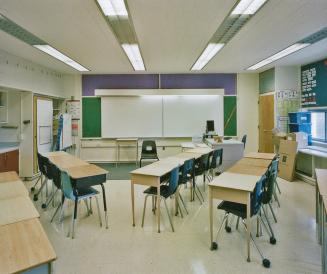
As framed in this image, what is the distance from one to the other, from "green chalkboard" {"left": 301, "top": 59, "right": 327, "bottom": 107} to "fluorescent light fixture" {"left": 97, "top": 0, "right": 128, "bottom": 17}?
5.05m

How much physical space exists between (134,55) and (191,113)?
10.2ft

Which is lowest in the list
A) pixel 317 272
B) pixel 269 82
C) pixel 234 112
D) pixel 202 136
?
pixel 317 272

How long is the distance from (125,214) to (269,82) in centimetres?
589

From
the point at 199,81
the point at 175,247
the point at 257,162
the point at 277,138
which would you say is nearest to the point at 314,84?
the point at 277,138

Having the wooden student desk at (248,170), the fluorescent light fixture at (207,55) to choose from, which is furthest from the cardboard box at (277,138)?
the wooden student desk at (248,170)

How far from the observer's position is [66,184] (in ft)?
10.3

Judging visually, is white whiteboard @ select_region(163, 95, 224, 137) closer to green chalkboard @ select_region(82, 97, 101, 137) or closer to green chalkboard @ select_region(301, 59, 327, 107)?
green chalkboard @ select_region(82, 97, 101, 137)

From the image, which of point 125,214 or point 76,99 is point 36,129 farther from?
point 125,214

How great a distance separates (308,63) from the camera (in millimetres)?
6340

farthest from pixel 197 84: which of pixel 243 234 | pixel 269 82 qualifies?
pixel 243 234

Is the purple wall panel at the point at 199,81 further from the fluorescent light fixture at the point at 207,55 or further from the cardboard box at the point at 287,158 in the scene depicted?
the cardboard box at the point at 287,158

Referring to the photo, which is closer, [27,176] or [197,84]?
[27,176]

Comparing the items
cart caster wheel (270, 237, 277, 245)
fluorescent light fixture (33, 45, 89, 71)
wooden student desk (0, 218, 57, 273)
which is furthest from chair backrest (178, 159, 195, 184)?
fluorescent light fixture (33, 45, 89, 71)

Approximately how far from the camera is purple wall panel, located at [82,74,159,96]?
7.91 metres
